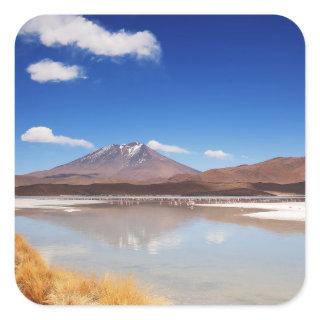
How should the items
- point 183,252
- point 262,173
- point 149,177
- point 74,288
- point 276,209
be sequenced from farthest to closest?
point 276,209 → point 149,177 → point 262,173 → point 183,252 → point 74,288

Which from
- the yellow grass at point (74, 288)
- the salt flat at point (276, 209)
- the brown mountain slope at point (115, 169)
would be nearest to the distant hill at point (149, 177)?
the brown mountain slope at point (115, 169)

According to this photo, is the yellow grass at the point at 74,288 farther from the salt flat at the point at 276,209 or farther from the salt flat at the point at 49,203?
the salt flat at the point at 276,209

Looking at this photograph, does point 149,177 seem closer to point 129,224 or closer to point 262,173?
point 129,224

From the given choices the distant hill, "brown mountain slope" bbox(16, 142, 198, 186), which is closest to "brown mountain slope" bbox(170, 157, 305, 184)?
the distant hill

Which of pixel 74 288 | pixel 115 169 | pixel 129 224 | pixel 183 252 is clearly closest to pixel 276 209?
pixel 183 252

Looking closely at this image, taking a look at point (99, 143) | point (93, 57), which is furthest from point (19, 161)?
point (93, 57)

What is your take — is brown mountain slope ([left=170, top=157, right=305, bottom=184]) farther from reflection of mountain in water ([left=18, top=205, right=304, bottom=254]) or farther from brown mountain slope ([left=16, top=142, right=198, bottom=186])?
reflection of mountain in water ([left=18, top=205, right=304, bottom=254])
